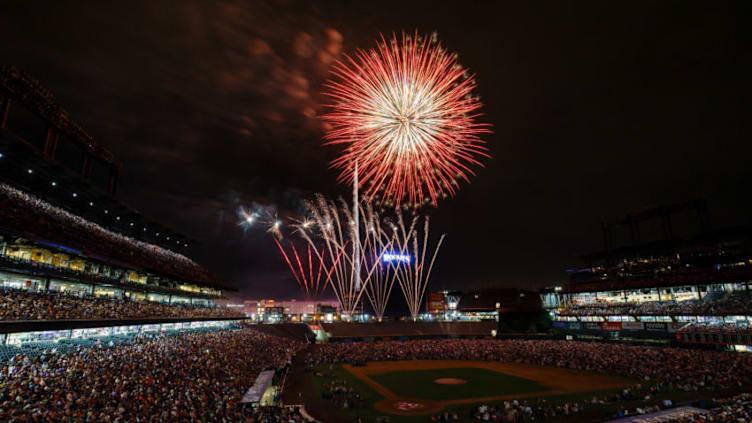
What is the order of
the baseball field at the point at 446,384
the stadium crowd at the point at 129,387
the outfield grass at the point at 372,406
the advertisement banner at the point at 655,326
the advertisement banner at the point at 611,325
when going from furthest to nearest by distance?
the advertisement banner at the point at 611,325 < the advertisement banner at the point at 655,326 < the baseball field at the point at 446,384 < the outfield grass at the point at 372,406 < the stadium crowd at the point at 129,387

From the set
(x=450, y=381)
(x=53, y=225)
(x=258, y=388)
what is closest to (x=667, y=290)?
(x=450, y=381)

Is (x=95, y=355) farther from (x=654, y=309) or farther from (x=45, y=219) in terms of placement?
(x=654, y=309)

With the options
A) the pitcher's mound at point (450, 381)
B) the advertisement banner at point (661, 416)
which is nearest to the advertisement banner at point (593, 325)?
the pitcher's mound at point (450, 381)

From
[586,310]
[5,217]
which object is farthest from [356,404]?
[586,310]

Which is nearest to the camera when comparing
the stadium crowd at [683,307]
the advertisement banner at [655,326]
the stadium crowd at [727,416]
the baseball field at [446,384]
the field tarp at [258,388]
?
the stadium crowd at [727,416]

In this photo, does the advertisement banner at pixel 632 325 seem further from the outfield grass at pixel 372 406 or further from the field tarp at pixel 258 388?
the field tarp at pixel 258 388

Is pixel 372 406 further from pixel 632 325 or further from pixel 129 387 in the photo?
pixel 632 325
